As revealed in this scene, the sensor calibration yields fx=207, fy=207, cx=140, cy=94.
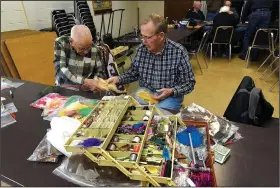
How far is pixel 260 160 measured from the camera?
764 millimetres

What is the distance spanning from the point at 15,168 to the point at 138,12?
6.44 m

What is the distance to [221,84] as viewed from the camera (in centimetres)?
338

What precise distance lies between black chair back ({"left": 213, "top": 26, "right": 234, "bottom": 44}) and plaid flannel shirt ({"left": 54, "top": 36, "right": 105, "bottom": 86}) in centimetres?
324

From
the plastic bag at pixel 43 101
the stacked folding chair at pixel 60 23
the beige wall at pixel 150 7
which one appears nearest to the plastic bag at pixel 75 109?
the plastic bag at pixel 43 101

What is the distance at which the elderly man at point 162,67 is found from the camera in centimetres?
145

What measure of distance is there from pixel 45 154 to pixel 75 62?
109 cm

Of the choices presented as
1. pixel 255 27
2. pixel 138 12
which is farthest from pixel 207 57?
pixel 138 12

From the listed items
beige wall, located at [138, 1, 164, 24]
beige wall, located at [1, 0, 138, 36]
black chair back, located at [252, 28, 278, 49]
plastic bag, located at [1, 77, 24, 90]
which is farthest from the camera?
beige wall, located at [138, 1, 164, 24]

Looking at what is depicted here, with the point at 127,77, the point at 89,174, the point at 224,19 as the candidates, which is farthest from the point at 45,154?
the point at 224,19

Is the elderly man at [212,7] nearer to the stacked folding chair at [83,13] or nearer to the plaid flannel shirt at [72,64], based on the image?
the stacked folding chair at [83,13]

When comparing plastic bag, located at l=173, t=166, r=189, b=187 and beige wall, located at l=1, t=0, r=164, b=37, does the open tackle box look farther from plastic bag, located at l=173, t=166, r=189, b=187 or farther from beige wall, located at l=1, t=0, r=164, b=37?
beige wall, located at l=1, t=0, r=164, b=37

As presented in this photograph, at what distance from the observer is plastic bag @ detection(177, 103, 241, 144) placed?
2.85 ft

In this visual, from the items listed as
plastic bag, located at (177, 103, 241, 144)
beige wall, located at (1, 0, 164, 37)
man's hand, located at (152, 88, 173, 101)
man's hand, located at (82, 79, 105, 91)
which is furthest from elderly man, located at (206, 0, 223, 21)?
plastic bag, located at (177, 103, 241, 144)

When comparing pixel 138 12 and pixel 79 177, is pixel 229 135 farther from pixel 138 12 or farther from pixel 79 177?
pixel 138 12
